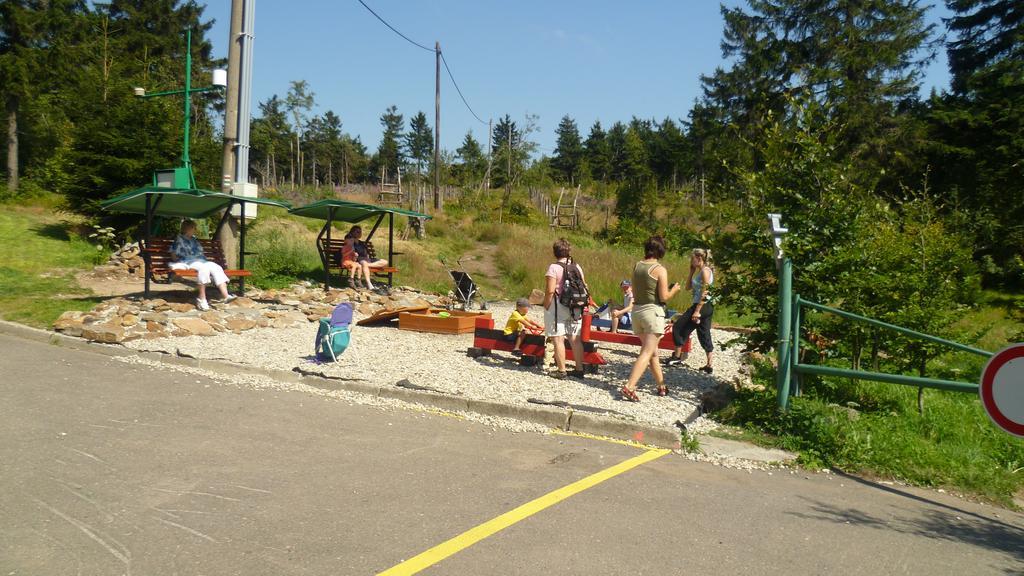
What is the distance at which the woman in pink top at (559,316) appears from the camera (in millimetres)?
7949

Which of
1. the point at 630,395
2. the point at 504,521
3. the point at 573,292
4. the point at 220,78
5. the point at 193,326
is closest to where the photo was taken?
the point at 504,521

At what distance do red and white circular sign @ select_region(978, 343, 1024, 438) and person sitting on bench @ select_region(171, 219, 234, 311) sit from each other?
11.3m

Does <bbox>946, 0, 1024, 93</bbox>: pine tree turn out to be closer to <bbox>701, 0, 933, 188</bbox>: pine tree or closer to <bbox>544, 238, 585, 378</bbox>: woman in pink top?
<bbox>701, 0, 933, 188</bbox>: pine tree

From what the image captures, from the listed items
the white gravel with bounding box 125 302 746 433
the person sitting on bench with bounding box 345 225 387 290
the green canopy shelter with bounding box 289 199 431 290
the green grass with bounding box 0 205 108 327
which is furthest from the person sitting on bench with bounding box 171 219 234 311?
the person sitting on bench with bounding box 345 225 387 290

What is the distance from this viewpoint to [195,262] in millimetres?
12422

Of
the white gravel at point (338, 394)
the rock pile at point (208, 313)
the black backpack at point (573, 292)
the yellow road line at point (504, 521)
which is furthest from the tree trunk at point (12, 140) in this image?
the yellow road line at point (504, 521)

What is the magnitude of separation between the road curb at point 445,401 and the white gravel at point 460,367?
15 centimetres

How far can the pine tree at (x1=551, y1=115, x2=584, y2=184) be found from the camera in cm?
8411

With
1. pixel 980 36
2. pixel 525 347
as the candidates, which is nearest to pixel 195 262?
pixel 525 347

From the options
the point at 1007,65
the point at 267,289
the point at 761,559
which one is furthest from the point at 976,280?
the point at 1007,65

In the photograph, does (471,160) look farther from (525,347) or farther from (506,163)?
(525,347)

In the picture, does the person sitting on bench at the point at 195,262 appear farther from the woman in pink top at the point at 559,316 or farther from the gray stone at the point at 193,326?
the woman in pink top at the point at 559,316

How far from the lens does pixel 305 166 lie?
70.7 metres

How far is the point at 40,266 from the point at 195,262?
509cm
